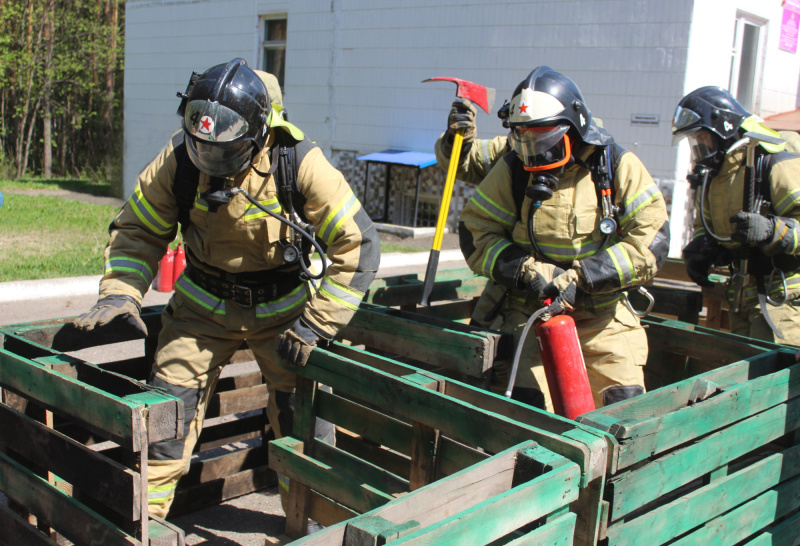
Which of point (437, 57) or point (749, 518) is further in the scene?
point (437, 57)

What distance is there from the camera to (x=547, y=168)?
332cm

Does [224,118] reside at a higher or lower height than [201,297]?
higher

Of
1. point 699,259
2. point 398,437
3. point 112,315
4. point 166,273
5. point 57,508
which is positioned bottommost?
point 166,273

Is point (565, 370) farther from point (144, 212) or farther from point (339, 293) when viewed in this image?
point (144, 212)

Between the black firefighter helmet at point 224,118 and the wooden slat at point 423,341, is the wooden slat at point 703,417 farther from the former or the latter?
the black firefighter helmet at point 224,118

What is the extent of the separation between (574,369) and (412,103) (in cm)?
1210

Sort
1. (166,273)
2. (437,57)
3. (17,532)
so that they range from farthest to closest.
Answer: (437,57) < (166,273) < (17,532)

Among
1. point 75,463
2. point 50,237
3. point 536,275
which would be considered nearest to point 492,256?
point 536,275

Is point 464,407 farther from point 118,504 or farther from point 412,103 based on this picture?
point 412,103

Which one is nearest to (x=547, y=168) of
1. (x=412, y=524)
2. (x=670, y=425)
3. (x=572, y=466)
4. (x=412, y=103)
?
(x=670, y=425)

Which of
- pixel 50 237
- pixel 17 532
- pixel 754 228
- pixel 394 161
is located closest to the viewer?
pixel 17 532

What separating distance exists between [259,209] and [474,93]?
1.97 metres

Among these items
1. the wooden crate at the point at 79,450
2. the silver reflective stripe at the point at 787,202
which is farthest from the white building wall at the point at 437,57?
the wooden crate at the point at 79,450

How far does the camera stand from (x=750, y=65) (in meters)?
12.4
